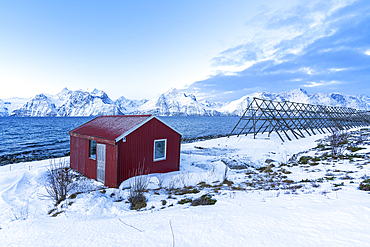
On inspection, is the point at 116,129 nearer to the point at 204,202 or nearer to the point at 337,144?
the point at 204,202

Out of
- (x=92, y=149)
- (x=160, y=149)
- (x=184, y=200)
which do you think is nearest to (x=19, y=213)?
(x=184, y=200)

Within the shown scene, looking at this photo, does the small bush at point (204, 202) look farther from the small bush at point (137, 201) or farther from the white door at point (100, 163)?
the white door at point (100, 163)

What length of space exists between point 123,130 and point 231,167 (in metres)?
8.45

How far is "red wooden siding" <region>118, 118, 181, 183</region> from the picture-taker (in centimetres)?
1018

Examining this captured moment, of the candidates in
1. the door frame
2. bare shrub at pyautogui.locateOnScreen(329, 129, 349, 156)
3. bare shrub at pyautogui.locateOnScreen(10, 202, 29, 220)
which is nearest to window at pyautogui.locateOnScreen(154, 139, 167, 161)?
the door frame

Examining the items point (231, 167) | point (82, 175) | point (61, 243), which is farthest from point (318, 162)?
point (82, 175)

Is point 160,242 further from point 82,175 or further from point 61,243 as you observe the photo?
point 82,175

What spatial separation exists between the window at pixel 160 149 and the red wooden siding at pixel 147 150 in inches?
8.1

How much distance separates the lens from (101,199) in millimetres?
6527

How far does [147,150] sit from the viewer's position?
11141 millimetres

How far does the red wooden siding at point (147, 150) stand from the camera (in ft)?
33.4

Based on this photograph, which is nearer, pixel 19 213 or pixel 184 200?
pixel 19 213

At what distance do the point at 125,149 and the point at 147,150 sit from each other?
1.42 m

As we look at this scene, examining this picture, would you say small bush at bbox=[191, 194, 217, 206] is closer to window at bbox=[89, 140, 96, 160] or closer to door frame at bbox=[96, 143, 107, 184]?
door frame at bbox=[96, 143, 107, 184]
